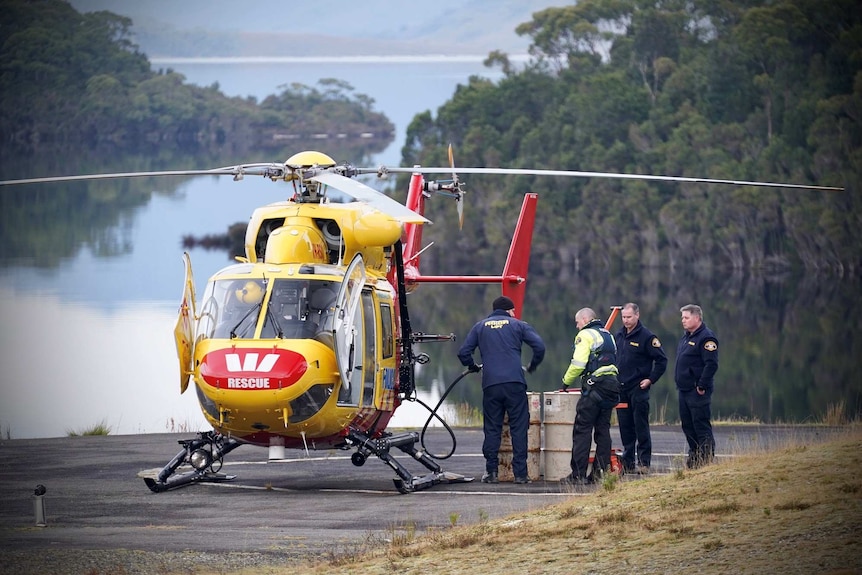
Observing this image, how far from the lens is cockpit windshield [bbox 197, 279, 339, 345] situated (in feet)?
44.9

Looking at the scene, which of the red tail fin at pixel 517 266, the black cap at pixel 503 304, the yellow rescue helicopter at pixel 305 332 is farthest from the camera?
the red tail fin at pixel 517 266

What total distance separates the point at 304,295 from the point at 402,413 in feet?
49.9

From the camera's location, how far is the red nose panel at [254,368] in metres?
13.2

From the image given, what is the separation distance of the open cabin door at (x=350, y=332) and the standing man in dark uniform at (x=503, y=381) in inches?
44.0

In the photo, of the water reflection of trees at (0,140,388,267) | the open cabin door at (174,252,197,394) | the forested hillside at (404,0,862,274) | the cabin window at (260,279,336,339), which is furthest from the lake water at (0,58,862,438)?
the cabin window at (260,279,336,339)

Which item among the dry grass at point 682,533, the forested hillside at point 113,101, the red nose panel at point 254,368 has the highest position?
the forested hillside at point 113,101

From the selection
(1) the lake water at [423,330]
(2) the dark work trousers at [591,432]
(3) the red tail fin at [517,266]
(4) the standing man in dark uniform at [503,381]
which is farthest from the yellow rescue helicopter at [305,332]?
(1) the lake water at [423,330]

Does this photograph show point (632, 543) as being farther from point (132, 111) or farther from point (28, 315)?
point (132, 111)

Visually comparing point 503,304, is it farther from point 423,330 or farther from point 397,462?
point 423,330

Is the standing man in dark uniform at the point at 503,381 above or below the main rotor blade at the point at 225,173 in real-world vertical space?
below

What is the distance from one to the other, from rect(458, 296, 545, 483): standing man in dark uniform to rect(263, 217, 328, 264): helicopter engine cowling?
1782 millimetres

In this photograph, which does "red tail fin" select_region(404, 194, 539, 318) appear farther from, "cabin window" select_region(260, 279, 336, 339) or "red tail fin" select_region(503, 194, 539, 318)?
"cabin window" select_region(260, 279, 336, 339)

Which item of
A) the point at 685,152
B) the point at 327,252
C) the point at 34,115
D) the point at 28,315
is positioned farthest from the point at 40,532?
the point at 34,115

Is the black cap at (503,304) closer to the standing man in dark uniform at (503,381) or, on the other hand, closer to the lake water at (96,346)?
the standing man in dark uniform at (503,381)
